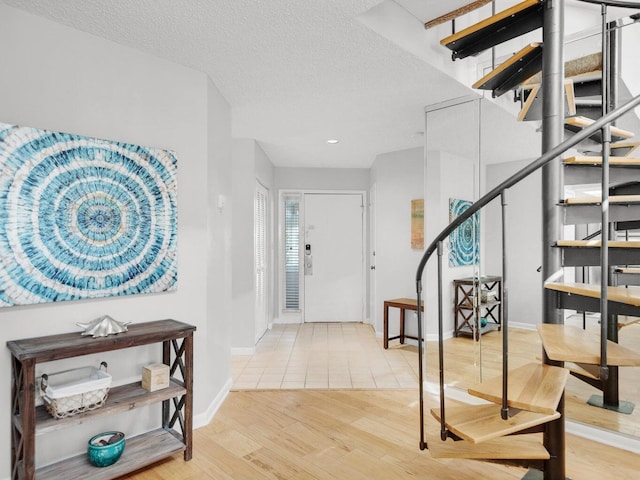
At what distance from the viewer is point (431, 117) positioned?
3219 mm

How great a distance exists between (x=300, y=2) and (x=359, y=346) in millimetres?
3616

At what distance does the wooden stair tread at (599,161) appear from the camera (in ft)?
6.16

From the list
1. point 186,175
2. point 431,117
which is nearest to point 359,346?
point 431,117

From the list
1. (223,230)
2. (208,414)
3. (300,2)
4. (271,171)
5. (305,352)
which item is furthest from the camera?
(271,171)

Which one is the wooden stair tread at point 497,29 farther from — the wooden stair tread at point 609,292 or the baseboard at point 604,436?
the baseboard at point 604,436

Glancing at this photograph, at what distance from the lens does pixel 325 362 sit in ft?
12.9

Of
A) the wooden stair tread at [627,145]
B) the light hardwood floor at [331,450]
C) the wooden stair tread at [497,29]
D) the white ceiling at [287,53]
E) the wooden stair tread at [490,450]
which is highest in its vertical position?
the wooden stair tread at [497,29]

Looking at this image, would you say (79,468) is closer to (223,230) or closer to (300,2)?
(223,230)

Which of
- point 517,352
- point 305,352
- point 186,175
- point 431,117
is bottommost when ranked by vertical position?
point 305,352

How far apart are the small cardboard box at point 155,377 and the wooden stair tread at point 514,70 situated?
2650 millimetres

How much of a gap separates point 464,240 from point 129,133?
96.6 inches

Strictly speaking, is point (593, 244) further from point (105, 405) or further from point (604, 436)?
point (105, 405)

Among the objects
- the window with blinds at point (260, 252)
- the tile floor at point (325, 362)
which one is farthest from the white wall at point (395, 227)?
the window with blinds at point (260, 252)

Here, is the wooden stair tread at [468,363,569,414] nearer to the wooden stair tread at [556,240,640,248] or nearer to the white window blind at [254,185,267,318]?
the wooden stair tread at [556,240,640,248]
